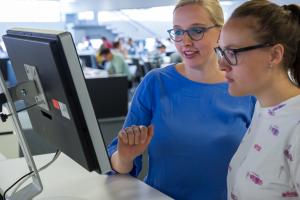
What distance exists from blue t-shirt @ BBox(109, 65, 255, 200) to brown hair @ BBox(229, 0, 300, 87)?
324mm

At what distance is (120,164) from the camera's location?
1263mm

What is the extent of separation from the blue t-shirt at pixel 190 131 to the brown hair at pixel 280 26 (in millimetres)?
324

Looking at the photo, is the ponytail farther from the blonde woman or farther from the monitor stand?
the monitor stand

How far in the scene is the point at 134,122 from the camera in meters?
1.32

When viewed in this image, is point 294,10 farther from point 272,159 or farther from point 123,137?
point 123,137

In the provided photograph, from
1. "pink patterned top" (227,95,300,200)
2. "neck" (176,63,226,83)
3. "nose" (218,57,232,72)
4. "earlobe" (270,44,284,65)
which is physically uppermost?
"earlobe" (270,44,284,65)

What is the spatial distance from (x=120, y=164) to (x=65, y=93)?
0.53 meters

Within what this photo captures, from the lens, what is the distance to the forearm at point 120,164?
123cm

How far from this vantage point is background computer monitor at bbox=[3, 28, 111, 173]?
76 cm

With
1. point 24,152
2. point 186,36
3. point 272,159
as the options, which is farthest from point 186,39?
point 24,152

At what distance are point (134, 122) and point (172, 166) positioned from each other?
0.62ft

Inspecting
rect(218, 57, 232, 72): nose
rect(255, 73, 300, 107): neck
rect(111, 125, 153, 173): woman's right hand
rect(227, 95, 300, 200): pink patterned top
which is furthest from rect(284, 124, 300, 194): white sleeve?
rect(111, 125, 153, 173): woman's right hand

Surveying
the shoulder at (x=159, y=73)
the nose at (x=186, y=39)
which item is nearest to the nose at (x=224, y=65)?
the nose at (x=186, y=39)

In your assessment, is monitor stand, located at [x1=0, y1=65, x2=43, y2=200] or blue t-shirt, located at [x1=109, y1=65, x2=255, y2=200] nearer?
monitor stand, located at [x1=0, y1=65, x2=43, y2=200]
